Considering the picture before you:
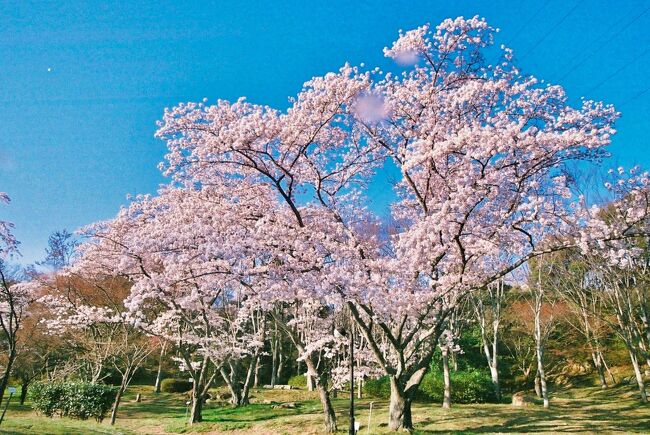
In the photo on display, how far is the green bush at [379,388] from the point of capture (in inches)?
942

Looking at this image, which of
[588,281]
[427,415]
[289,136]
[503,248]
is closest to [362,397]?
[427,415]

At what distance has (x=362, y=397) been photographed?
2409 centimetres

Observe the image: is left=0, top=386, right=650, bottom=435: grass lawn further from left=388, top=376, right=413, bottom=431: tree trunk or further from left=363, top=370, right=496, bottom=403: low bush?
left=363, top=370, right=496, bottom=403: low bush

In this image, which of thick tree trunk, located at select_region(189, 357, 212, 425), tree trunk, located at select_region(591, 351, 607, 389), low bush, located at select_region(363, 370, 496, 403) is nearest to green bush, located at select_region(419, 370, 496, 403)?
low bush, located at select_region(363, 370, 496, 403)

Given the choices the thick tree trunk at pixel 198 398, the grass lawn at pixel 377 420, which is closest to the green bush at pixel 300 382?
the grass lawn at pixel 377 420

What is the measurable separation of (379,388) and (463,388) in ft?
14.5

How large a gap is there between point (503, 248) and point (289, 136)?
626 cm

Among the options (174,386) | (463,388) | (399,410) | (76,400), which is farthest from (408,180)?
(174,386)

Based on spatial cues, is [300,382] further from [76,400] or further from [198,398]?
[76,400]

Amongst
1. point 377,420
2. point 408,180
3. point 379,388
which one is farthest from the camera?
point 379,388

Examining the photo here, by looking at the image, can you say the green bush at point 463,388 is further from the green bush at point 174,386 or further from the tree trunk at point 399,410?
the green bush at point 174,386

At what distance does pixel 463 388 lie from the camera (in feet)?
74.6

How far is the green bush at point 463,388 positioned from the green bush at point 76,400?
15563 millimetres

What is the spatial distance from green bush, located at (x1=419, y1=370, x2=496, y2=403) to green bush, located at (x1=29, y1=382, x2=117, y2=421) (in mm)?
15563
